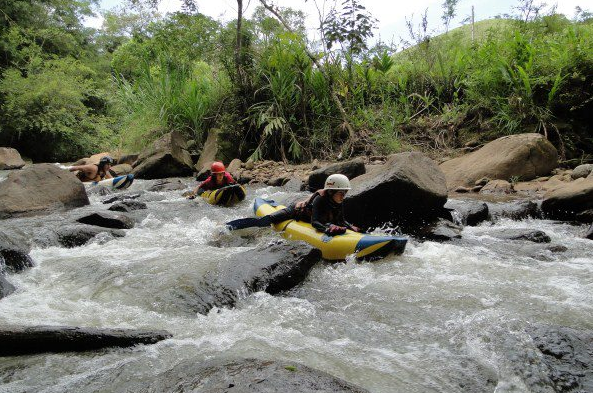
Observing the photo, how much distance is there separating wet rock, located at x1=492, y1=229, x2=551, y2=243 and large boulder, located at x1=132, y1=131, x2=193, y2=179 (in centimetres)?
801

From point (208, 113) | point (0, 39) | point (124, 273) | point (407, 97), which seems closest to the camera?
point (124, 273)

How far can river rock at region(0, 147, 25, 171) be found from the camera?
14492 millimetres

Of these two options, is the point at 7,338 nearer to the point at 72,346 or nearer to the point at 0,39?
the point at 72,346

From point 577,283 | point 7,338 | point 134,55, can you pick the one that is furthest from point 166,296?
point 134,55

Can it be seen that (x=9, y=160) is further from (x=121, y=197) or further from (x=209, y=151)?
(x=121, y=197)

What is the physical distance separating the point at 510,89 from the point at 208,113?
740 centimetres

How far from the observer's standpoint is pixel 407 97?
10.5 meters

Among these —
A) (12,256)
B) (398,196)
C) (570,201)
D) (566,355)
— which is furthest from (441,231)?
(12,256)

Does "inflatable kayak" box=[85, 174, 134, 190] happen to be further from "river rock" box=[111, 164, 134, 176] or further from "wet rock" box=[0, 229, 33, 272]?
"wet rock" box=[0, 229, 33, 272]

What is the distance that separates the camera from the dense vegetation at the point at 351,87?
27.3 feet

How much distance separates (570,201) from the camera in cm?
555

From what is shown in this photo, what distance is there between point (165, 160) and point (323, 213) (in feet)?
22.2

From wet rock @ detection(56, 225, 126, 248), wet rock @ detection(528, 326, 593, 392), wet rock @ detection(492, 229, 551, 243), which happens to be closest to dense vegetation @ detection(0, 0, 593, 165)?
wet rock @ detection(492, 229, 551, 243)

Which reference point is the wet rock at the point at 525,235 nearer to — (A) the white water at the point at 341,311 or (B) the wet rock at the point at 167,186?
(A) the white water at the point at 341,311
